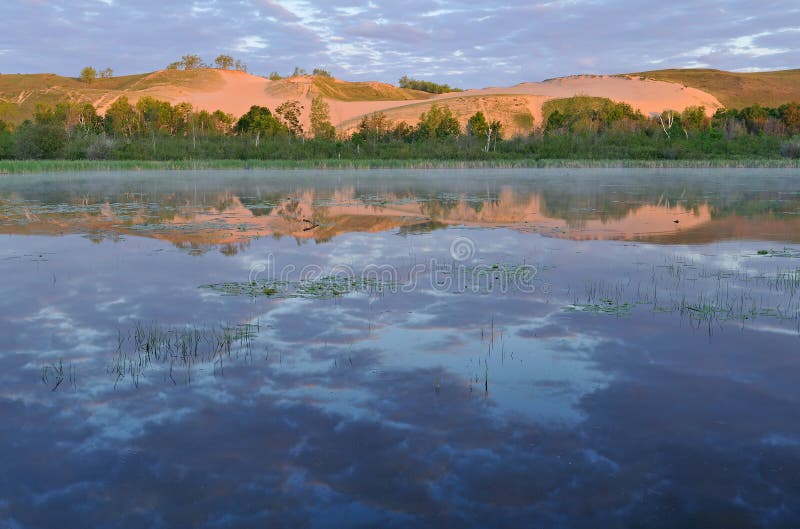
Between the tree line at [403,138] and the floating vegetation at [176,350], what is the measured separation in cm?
5054

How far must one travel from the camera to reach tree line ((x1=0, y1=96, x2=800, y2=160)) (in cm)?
5478

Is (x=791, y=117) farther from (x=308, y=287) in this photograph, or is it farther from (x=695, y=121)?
(x=308, y=287)

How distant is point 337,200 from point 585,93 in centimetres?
10962

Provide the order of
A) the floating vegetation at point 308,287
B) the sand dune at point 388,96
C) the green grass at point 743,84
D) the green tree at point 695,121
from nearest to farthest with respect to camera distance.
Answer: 1. the floating vegetation at point 308,287
2. the green tree at point 695,121
3. the sand dune at point 388,96
4. the green grass at point 743,84

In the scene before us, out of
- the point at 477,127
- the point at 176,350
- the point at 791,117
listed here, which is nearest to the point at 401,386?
the point at 176,350

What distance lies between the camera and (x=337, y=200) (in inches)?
872

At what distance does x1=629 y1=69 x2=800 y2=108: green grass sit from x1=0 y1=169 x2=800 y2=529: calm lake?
437 ft

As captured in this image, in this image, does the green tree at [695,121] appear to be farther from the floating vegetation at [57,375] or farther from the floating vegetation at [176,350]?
the floating vegetation at [57,375]

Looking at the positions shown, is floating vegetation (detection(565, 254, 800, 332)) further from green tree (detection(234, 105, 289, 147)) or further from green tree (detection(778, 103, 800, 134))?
green tree (detection(778, 103, 800, 134))

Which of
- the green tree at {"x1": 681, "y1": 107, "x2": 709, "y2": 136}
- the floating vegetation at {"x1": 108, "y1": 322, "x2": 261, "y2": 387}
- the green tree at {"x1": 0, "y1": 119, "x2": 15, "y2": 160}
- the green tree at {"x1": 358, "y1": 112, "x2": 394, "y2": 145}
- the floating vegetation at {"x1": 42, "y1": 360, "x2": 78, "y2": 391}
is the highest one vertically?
the green tree at {"x1": 681, "y1": 107, "x2": 709, "y2": 136}

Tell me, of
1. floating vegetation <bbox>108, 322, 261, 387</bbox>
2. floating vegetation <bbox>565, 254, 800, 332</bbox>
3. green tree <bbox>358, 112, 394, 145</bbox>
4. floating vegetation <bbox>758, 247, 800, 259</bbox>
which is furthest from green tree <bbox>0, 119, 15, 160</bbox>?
floating vegetation <bbox>565, 254, 800, 332</bbox>

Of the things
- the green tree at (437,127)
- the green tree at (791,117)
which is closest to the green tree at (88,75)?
the green tree at (437,127)

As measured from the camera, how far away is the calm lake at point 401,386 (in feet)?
12.2

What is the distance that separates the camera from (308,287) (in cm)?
862
